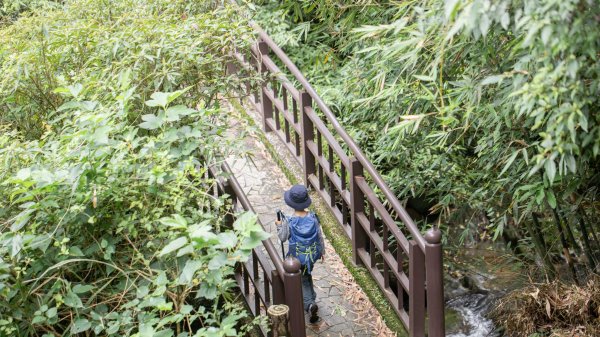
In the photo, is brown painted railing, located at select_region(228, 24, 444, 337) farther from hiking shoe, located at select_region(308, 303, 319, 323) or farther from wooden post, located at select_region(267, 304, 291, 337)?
wooden post, located at select_region(267, 304, 291, 337)

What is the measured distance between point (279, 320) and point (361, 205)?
5.60 feet

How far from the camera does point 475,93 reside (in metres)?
4.69

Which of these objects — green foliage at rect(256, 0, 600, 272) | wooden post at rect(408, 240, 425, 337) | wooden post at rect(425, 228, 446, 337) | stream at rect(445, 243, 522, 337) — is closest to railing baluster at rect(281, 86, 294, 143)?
green foliage at rect(256, 0, 600, 272)

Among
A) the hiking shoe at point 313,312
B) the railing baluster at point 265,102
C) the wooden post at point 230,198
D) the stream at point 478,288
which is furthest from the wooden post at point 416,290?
the railing baluster at point 265,102

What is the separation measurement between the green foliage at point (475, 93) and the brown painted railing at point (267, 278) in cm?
116

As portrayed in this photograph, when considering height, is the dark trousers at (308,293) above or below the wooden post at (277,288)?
below

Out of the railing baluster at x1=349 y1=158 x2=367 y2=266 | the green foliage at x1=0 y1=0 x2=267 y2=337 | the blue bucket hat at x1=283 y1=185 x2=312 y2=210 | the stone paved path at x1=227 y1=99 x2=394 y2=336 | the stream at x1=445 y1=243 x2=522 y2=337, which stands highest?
the green foliage at x1=0 y1=0 x2=267 y2=337

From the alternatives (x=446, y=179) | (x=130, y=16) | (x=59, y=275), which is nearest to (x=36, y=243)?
(x=59, y=275)

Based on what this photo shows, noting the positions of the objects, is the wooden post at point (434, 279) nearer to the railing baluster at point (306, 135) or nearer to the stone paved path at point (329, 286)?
the stone paved path at point (329, 286)

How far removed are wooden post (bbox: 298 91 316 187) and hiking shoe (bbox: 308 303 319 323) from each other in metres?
1.48

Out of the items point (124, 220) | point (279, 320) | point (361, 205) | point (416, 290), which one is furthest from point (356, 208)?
point (124, 220)

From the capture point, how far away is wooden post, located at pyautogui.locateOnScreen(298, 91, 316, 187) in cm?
660

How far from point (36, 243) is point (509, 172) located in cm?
331

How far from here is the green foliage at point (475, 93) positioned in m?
3.53
